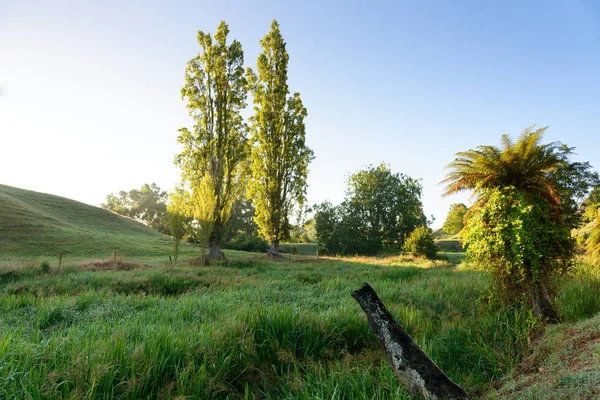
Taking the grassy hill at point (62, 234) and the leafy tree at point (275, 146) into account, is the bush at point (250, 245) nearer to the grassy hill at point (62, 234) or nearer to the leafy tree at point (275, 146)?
the grassy hill at point (62, 234)

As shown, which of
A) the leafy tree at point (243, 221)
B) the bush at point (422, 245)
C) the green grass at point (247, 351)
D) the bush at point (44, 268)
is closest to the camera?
the green grass at point (247, 351)

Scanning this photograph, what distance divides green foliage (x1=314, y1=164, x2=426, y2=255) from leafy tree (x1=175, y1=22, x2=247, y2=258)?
24055 mm

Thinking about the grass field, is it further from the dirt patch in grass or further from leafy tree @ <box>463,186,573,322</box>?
the dirt patch in grass

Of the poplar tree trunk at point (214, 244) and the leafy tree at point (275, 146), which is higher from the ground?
the leafy tree at point (275, 146)

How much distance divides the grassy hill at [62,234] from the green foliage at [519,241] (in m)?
24.3

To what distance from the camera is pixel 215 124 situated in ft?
78.2

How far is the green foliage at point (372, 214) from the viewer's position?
147ft

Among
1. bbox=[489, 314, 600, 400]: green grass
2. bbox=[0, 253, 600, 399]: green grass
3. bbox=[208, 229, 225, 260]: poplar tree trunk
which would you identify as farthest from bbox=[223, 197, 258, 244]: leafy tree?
bbox=[489, 314, 600, 400]: green grass

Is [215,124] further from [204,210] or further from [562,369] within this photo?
[562,369]

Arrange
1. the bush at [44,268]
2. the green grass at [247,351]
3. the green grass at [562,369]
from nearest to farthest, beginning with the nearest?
the green grass at [562,369]
the green grass at [247,351]
the bush at [44,268]

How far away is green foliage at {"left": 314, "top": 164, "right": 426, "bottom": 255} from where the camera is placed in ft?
147

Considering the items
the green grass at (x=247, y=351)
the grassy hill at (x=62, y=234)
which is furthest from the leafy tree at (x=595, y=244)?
the grassy hill at (x=62, y=234)

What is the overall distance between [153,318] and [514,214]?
671 centimetres

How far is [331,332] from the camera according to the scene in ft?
14.7
